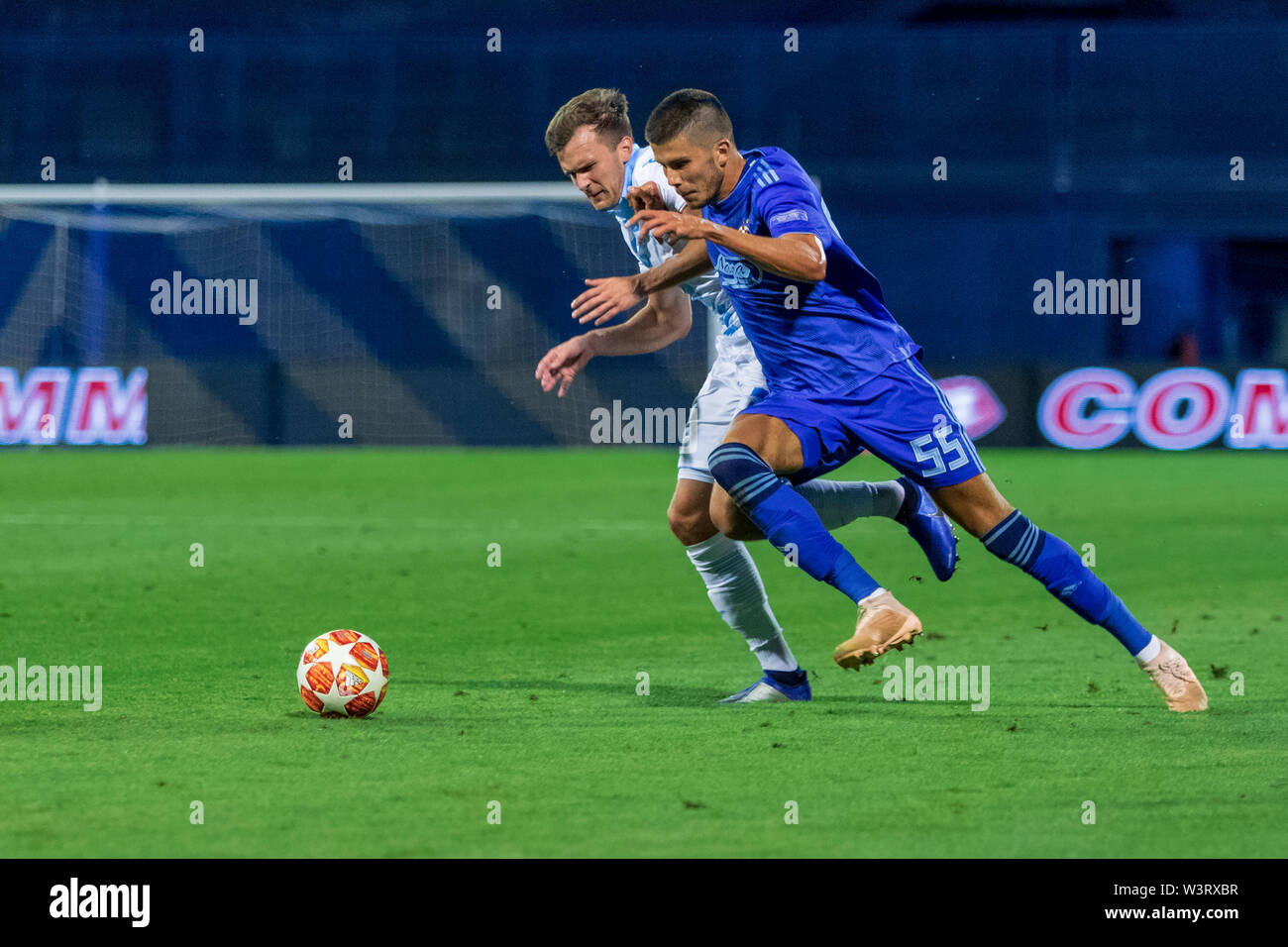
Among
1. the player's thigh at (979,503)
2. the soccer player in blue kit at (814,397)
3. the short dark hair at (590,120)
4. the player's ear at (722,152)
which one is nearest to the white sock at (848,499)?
the soccer player in blue kit at (814,397)

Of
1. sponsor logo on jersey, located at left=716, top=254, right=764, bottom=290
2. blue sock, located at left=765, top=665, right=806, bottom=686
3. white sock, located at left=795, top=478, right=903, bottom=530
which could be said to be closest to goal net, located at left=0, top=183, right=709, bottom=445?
white sock, located at left=795, top=478, right=903, bottom=530

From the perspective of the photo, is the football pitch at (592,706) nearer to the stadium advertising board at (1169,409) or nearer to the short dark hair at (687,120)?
the short dark hair at (687,120)

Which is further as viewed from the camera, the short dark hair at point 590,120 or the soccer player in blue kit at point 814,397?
the short dark hair at point 590,120

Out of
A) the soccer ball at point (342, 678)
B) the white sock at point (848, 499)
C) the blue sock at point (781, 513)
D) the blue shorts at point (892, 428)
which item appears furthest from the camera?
the white sock at point (848, 499)

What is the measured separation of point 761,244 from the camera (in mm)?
5461

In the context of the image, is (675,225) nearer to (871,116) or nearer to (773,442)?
(773,442)

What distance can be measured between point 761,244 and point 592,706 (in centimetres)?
173

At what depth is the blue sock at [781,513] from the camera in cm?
550

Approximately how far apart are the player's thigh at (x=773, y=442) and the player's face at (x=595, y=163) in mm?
1160

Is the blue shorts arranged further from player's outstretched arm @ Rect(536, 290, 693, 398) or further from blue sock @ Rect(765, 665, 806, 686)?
player's outstretched arm @ Rect(536, 290, 693, 398)

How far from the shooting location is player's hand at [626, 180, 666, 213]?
243 inches

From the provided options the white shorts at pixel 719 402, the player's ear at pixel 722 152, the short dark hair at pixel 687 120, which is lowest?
the white shorts at pixel 719 402

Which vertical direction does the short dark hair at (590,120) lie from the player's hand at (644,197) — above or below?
above
